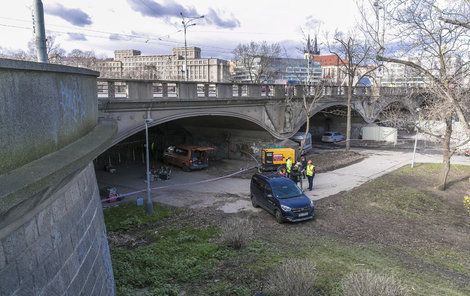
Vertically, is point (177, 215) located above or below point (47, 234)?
below

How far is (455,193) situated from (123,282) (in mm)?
18815

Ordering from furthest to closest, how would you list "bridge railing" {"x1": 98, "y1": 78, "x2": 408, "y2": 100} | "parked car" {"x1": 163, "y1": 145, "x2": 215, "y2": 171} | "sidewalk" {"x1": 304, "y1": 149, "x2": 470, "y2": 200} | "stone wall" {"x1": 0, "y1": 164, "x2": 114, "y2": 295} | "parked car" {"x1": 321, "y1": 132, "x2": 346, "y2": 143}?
"parked car" {"x1": 321, "y1": 132, "x2": 346, "y2": 143}
"parked car" {"x1": 163, "y1": 145, "x2": 215, "y2": 171}
"sidewalk" {"x1": 304, "y1": 149, "x2": 470, "y2": 200}
"bridge railing" {"x1": 98, "y1": 78, "x2": 408, "y2": 100}
"stone wall" {"x1": 0, "y1": 164, "x2": 114, "y2": 295}

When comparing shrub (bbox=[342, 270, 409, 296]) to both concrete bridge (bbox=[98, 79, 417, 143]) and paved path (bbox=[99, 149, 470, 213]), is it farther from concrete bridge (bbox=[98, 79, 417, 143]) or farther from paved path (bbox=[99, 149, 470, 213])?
paved path (bbox=[99, 149, 470, 213])

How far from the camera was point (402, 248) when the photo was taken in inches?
507

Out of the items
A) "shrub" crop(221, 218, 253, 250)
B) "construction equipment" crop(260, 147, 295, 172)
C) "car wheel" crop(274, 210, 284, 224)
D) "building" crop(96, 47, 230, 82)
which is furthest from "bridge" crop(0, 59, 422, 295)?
"building" crop(96, 47, 230, 82)

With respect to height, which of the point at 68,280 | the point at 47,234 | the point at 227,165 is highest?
the point at 47,234

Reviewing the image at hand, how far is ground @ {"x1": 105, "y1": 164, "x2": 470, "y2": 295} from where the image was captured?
9797 mm

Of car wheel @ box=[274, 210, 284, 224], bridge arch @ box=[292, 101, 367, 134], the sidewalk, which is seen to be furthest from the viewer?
bridge arch @ box=[292, 101, 367, 134]

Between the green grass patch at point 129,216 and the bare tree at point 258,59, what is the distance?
4484cm

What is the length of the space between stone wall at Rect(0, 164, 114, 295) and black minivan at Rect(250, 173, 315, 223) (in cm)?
908

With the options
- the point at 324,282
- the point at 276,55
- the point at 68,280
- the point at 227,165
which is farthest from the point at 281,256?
the point at 276,55

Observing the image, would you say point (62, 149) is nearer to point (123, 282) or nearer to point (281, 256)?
point (123, 282)

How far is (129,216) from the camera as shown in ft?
53.4

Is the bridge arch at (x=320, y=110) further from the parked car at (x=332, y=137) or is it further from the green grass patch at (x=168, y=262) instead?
the green grass patch at (x=168, y=262)
